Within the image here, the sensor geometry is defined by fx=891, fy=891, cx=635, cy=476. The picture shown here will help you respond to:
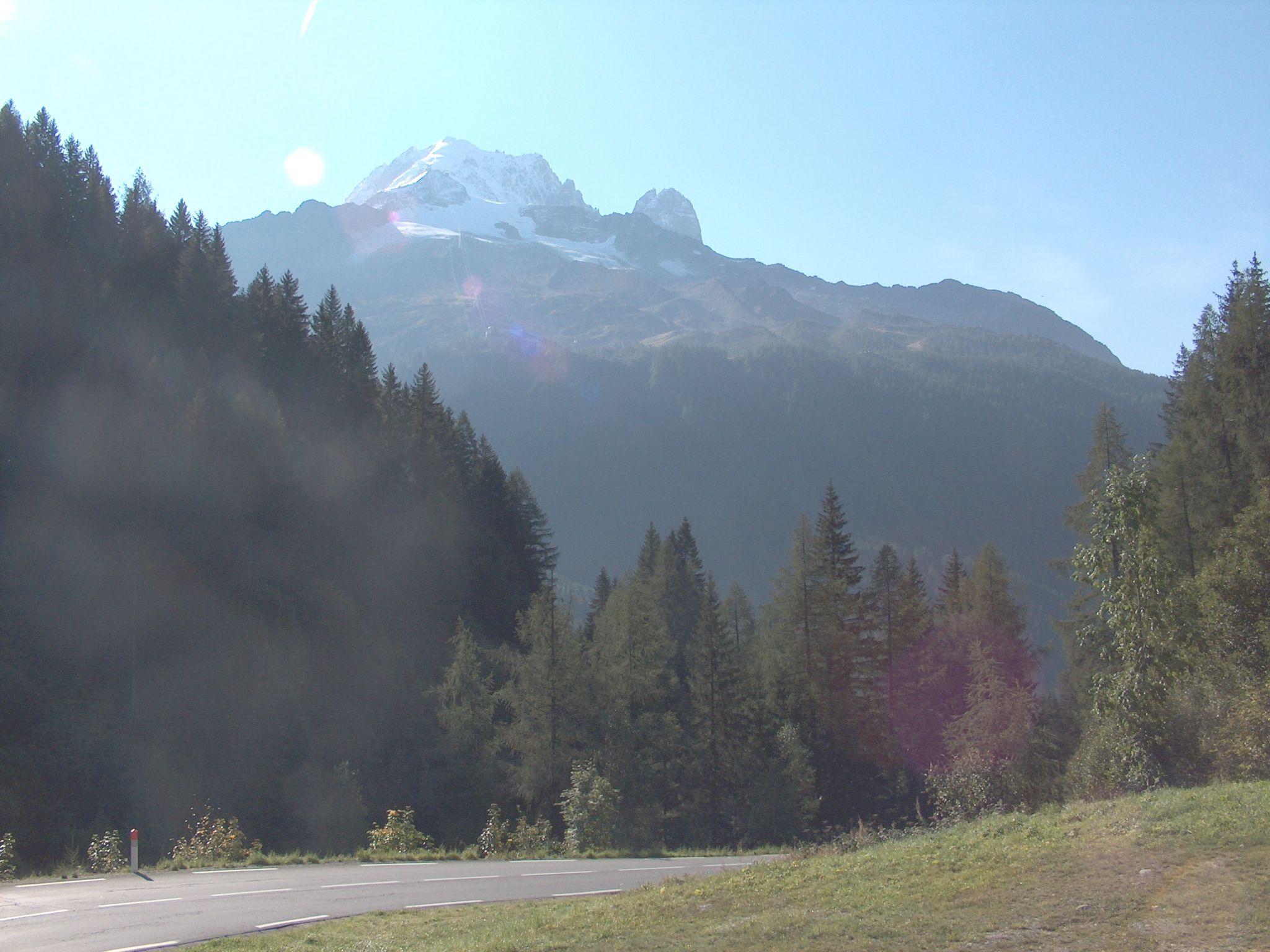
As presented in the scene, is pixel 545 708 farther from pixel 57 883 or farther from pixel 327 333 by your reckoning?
pixel 327 333

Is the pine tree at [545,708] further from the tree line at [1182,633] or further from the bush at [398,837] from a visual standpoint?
the tree line at [1182,633]

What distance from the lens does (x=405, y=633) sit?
175 feet

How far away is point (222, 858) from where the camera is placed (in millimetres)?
18891

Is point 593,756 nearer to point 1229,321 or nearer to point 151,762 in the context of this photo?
point 151,762

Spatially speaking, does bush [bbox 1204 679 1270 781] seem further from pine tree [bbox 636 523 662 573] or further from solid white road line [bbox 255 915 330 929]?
pine tree [bbox 636 523 662 573]

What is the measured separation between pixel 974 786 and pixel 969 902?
20025mm

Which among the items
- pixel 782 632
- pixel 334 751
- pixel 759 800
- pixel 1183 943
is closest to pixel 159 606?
pixel 334 751

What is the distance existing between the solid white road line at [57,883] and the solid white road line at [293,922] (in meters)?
5.85

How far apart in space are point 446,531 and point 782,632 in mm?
23502

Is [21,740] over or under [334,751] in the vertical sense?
over

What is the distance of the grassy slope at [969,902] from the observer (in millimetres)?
8766

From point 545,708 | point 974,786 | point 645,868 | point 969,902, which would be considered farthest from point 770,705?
point 969,902

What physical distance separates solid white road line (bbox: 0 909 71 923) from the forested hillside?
17.4 m

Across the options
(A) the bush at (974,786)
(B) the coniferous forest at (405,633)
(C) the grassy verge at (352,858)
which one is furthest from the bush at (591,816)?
(A) the bush at (974,786)
